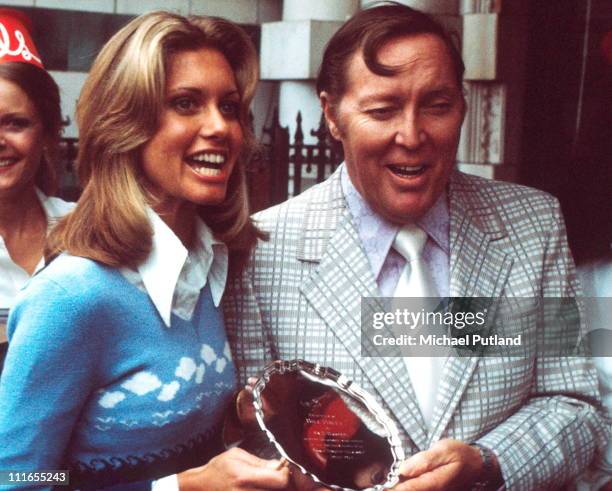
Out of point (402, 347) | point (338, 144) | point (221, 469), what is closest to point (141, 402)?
point (221, 469)

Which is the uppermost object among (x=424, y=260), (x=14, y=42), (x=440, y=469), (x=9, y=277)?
(x=14, y=42)

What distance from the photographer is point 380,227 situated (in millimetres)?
1351

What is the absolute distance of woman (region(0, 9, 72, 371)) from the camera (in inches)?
66.7

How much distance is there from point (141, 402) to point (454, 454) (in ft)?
1.25

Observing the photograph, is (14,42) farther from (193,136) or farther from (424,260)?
(424,260)

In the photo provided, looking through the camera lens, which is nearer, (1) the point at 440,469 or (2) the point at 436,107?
(1) the point at 440,469

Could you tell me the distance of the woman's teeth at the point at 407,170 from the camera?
1.28 metres

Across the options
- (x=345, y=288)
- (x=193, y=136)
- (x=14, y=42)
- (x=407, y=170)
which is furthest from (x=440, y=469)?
(x=14, y=42)

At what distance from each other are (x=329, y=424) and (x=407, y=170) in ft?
1.21

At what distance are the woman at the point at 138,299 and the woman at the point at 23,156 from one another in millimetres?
547

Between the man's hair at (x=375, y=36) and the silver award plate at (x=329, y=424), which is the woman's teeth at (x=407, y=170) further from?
the silver award plate at (x=329, y=424)

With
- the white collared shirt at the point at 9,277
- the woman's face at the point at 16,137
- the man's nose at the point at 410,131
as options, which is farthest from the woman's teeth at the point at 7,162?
the man's nose at the point at 410,131

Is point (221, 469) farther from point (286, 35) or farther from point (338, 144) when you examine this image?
point (286, 35)

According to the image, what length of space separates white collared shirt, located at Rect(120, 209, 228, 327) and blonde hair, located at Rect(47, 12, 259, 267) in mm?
17
